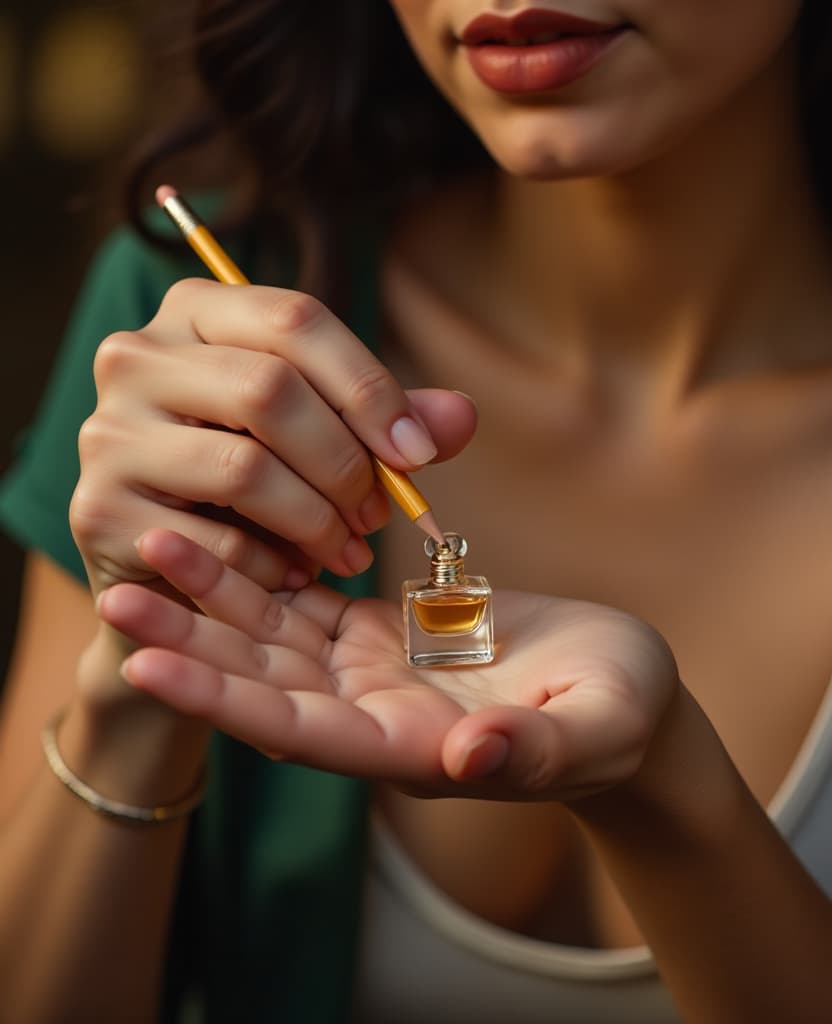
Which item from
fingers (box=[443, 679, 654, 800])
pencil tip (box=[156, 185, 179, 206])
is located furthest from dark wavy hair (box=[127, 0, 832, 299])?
fingers (box=[443, 679, 654, 800])

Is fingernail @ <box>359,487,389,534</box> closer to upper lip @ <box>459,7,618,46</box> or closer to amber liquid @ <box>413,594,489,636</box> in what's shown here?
amber liquid @ <box>413,594,489,636</box>

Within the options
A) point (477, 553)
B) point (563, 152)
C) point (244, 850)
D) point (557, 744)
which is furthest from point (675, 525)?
point (557, 744)

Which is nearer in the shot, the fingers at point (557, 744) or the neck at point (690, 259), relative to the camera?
the fingers at point (557, 744)

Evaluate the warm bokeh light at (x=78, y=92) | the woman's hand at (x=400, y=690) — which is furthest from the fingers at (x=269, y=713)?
the warm bokeh light at (x=78, y=92)

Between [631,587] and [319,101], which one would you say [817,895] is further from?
[319,101]

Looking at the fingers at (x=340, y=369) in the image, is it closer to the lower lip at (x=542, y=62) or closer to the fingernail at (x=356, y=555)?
the fingernail at (x=356, y=555)
